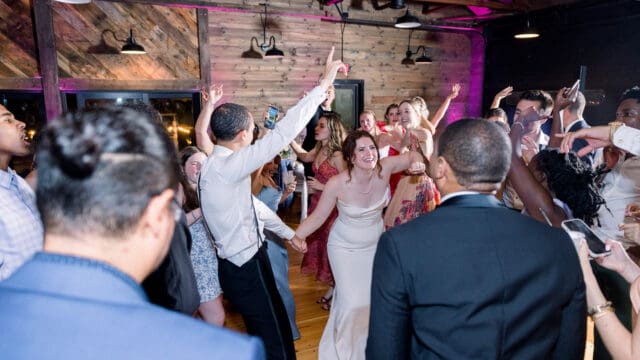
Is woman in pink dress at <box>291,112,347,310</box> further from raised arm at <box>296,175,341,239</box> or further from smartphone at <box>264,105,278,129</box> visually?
smartphone at <box>264,105,278,129</box>

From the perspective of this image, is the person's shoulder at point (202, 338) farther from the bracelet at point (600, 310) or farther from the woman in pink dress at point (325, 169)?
the woman in pink dress at point (325, 169)

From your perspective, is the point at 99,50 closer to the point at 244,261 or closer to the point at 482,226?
the point at 244,261

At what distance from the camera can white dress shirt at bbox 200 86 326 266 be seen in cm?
189

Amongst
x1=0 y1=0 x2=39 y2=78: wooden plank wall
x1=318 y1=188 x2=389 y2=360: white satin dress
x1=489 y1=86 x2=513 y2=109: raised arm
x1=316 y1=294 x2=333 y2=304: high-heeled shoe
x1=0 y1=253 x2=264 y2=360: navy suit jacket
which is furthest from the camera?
x1=0 y1=0 x2=39 y2=78: wooden plank wall

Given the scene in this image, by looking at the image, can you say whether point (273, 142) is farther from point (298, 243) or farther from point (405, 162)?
point (405, 162)

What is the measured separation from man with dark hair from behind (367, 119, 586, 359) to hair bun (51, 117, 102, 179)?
0.77 metres

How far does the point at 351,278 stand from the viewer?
262cm

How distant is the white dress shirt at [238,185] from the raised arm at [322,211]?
595 mm

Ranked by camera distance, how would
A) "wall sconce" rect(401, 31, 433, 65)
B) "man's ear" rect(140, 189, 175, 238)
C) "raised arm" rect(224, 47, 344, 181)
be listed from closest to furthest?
"man's ear" rect(140, 189, 175, 238) < "raised arm" rect(224, 47, 344, 181) < "wall sconce" rect(401, 31, 433, 65)

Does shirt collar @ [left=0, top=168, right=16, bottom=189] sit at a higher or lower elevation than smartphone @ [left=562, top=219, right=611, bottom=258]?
higher

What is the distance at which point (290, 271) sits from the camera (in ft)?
14.3

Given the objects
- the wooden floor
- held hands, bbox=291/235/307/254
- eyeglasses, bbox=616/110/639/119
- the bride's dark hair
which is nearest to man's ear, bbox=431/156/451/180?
held hands, bbox=291/235/307/254

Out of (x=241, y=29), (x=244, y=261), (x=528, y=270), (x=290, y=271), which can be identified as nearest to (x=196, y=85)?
(x=241, y=29)

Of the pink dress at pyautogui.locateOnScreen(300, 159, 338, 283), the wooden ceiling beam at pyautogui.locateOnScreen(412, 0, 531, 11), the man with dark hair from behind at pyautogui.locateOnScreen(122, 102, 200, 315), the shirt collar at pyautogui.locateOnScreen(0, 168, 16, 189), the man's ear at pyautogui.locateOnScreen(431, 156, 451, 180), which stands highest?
the wooden ceiling beam at pyautogui.locateOnScreen(412, 0, 531, 11)
